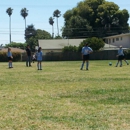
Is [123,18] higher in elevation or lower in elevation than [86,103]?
higher

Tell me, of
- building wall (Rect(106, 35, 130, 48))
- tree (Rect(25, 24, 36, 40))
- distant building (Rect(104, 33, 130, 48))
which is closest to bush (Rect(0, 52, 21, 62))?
distant building (Rect(104, 33, 130, 48))

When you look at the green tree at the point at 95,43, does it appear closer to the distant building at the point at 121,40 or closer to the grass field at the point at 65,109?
the distant building at the point at 121,40

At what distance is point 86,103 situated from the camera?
319 inches

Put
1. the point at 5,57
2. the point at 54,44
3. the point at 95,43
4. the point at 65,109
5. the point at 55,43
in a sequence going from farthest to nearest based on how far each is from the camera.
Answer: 1. the point at 55,43
2. the point at 54,44
3. the point at 5,57
4. the point at 95,43
5. the point at 65,109

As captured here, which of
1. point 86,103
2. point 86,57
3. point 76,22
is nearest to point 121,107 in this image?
point 86,103

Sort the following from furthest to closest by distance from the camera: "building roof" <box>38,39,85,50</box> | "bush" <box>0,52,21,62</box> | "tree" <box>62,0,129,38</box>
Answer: "tree" <box>62,0,129,38</box> → "building roof" <box>38,39,85,50</box> → "bush" <box>0,52,21,62</box>

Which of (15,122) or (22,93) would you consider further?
(22,93)

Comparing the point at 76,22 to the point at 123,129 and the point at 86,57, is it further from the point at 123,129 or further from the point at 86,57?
the point at 123,129

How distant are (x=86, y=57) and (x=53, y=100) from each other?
13.1 m

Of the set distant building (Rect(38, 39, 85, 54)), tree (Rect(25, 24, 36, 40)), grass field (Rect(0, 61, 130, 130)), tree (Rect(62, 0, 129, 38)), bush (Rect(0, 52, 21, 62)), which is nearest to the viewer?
grass field (Rect(0, 61, 130, 130))

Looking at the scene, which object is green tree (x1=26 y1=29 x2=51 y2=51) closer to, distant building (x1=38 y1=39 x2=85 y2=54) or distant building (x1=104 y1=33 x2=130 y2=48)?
distant building (x1=38 y1=39 x2=85 y2=54)

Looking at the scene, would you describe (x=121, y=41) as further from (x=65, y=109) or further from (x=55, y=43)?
(x=65, y=109)

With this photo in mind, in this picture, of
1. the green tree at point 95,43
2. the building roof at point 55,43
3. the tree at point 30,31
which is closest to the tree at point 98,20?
the building roof at point 55,43

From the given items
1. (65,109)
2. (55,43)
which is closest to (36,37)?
(55,43)
